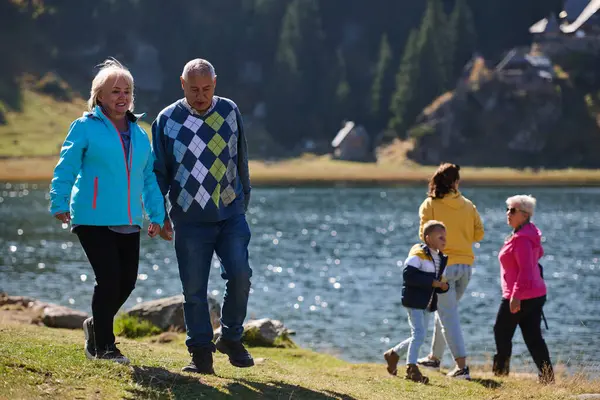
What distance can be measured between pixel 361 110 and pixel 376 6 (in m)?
27.5

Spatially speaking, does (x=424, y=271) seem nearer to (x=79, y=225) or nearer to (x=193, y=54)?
(x=79, y=225)

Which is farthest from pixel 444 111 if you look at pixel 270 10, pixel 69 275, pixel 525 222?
pixel 525 222

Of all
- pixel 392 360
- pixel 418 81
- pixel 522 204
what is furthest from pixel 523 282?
pixel 418 81

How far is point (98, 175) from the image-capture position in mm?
8367

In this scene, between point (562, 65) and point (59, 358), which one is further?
point (562, 65)

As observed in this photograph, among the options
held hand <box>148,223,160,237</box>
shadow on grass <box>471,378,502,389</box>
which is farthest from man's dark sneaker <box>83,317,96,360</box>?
shadow on grass <box>471,378,502,389</box>

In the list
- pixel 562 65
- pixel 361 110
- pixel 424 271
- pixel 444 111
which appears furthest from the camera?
pixel 361 110

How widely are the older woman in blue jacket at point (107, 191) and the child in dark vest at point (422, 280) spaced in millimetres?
3127

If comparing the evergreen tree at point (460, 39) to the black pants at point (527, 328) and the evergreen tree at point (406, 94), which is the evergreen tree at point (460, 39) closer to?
the evergreen tree at point (406, 94)

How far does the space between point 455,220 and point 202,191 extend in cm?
376

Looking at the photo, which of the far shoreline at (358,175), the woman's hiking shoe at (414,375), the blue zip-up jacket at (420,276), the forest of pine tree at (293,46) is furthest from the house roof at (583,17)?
the woman's hiking shoe at (414,375)

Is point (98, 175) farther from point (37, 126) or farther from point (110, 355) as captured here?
point (37, 126)

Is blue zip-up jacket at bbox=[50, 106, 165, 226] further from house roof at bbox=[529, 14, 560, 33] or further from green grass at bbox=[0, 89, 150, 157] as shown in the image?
house roof at bbox=[529, 14, 560, 33]

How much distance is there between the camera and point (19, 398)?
23.3 feet
